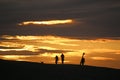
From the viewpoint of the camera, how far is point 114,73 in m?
44.2

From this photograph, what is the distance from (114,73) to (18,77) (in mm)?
12292

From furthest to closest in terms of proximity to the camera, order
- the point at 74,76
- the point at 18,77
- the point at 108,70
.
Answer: the point at 108,70 → the point at 74,76 → the point at 18,77

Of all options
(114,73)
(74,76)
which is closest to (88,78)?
(74,76)

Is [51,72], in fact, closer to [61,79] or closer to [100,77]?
[61,79]

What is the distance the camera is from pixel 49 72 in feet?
131

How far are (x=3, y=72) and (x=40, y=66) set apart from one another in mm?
5649

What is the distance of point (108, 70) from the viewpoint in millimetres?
45781

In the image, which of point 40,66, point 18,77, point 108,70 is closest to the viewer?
point 18,77

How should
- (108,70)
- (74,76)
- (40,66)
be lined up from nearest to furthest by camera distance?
(74,76)
(40,66)
(108,70)

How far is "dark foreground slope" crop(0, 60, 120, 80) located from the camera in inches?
1485

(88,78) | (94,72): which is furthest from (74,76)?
(94,72)

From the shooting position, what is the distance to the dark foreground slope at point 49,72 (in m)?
37.7

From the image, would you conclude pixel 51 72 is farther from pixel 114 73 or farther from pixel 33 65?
pixel 114 73

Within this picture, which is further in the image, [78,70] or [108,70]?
[108,70]
